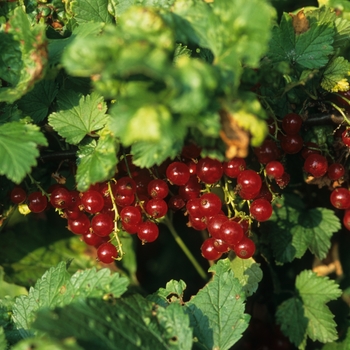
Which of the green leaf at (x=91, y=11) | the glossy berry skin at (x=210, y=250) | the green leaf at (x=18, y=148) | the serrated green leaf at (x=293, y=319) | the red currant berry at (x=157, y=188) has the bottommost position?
the serrated green leaf at (x=293, y=319)

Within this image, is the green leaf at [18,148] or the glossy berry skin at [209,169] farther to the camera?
the glossy berry skin at [209,169]

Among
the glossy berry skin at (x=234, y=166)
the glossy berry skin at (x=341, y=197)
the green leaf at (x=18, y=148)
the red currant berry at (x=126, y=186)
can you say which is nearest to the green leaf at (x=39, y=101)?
the green leaf at (x=18, y=148)

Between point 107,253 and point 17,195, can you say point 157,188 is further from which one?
point 17,195

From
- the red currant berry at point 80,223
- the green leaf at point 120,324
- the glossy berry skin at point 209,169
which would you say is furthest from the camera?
the red currant berry at point 80,223

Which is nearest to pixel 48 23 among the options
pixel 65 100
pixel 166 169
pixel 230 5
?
pixel 65 100

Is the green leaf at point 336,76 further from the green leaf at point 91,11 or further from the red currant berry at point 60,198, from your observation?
the red currant berry at point 60,198

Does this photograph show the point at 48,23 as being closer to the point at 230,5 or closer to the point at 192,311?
the point at 230,5

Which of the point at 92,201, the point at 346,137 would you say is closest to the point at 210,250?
the point at 92,201
